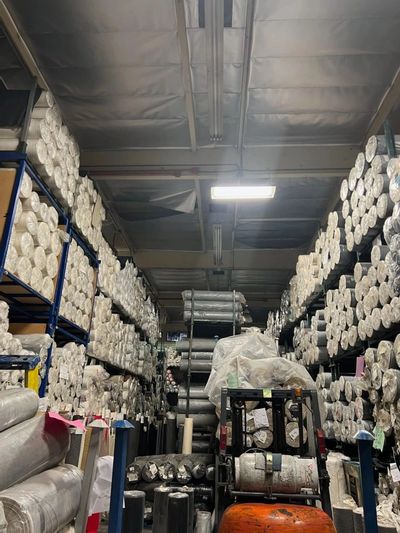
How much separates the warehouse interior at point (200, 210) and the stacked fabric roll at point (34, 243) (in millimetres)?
21

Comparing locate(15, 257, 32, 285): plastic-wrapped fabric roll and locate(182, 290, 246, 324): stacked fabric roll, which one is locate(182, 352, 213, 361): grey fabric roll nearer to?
locate(182, 290, 246, 324): stacked fabric roll

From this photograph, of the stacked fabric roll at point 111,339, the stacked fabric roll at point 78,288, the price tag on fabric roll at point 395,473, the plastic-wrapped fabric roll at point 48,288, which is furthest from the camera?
the stacked fabric roll at point 111,339

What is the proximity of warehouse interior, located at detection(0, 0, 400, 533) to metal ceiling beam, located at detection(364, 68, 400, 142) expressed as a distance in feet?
0.10

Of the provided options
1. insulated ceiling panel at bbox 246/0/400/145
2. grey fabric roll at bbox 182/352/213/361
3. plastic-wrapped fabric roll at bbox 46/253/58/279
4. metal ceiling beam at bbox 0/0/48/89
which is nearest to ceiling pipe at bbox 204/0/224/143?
insulated ceiling panel at bbox 246/0/400/145

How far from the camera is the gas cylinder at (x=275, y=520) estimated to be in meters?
2.90

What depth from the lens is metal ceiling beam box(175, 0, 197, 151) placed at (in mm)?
3658

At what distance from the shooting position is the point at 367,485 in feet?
5.73

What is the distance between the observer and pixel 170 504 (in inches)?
146

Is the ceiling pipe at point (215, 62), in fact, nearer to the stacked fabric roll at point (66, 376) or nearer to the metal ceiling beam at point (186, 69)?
the metal ceiling beam at point (186, 69)

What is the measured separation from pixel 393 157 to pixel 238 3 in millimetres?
2005

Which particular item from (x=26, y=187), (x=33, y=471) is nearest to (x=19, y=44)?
(x=26, y=187)

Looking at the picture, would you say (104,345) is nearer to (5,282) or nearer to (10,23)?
(5,282)

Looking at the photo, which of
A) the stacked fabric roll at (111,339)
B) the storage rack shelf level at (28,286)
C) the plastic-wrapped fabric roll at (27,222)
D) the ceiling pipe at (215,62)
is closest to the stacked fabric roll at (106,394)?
the stacked fabric roll at (111,339)

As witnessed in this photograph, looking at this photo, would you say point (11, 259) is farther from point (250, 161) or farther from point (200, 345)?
point (200, 345)
